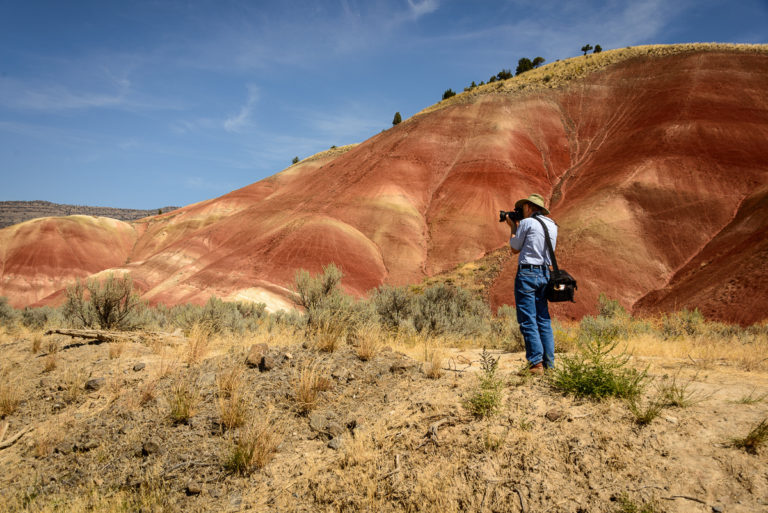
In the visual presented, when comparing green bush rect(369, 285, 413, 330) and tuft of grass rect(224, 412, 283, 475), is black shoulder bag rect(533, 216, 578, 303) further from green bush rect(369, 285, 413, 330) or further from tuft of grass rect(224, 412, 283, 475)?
green bush rect(369, 285, 413, 330)

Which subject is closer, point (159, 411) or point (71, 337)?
point (159, 411)

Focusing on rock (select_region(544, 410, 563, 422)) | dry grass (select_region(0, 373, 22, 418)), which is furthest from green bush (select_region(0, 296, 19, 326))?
rock (select_region(544, 410, 563, 422))

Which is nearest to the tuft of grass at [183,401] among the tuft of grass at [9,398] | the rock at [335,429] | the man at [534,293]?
the rock at [335,429]

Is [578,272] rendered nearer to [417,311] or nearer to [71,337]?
[417,311]

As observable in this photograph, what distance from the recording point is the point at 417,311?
975 cm

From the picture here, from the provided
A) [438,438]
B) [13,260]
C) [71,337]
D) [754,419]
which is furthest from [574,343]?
[13,260]

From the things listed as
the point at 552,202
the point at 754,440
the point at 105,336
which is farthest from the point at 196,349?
the point at 552,202

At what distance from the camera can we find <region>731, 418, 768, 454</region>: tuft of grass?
2.61 m

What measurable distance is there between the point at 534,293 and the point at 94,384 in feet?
19.9

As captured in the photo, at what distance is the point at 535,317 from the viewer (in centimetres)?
463

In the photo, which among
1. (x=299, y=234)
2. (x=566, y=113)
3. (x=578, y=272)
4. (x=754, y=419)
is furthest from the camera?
(x=566, y=113)

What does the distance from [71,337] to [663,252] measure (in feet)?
81.6

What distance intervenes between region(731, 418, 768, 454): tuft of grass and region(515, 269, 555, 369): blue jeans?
6.05ft

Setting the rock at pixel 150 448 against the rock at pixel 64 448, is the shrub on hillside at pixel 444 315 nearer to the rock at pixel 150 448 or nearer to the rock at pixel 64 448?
the rock at pixel 150 448
